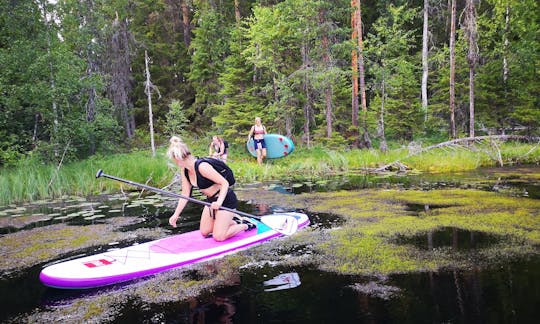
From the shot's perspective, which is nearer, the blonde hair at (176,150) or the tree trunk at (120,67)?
the blonde hair at (176,150)

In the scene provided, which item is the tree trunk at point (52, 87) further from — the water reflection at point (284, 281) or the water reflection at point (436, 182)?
the water reflection at point (284, 281)

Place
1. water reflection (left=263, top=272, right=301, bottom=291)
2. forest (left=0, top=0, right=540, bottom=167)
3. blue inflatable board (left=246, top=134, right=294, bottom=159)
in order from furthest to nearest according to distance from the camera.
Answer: blue inflatable board (left=246, top=134, right=294, bottom=159) < forest (left=0, top=0, right=540, bottom=167) < water reflection (left=263, top=272, right=301, bottom=291)

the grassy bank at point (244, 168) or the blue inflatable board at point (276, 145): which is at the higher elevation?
the blue inflatable board at point (276, 145)

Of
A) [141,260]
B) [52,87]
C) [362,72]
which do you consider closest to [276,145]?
[362,72]

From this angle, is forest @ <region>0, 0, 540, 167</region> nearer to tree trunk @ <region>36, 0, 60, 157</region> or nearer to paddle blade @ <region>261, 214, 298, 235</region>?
tree trunk @ <region>36, 0, 60, 157</region>

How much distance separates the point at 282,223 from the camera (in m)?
5.62

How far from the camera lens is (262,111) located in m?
17.4

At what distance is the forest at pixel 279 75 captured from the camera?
478 inches

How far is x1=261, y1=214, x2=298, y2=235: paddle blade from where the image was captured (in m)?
5.43

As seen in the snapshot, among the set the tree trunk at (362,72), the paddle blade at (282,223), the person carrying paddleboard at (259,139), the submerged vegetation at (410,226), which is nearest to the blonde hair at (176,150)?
the paddle blade at (282,223)

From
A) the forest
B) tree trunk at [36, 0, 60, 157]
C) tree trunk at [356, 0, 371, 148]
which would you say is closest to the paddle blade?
the forest

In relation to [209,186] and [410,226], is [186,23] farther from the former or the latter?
[410,226]

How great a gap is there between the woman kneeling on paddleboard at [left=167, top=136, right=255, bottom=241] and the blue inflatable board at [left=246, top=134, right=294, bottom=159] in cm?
887

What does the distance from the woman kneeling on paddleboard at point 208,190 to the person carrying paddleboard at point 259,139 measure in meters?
8.30
